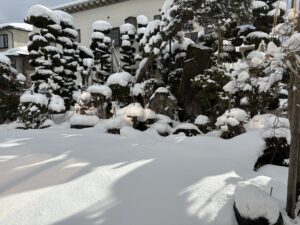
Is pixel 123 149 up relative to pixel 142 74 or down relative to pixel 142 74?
down

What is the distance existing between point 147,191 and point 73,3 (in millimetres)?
17643

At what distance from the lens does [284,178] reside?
3895mm

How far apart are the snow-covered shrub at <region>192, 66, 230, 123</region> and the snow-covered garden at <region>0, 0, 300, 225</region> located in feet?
0.08

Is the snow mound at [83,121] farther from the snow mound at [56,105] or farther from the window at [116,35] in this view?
the window at [116,35]

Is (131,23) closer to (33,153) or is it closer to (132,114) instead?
(132,114)

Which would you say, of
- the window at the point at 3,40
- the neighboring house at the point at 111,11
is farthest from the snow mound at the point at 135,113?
the window at the point at 3,40

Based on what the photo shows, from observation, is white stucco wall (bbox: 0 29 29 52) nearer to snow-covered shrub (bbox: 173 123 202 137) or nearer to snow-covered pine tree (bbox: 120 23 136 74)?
snow-covered pine tree (bbox: 120 23 136 74)

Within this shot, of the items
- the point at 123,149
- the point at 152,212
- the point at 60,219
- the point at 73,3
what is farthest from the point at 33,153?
the point at 73,3

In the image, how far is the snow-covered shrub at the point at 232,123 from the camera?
5.98 m

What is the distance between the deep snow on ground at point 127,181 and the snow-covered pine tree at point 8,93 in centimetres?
640

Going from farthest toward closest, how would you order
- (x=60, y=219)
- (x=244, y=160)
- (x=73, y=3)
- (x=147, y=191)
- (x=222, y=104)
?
(x=73, y=3), (x=222, y=104), (x=244, y=160), (x=147, y=191), (x=60, y=219)

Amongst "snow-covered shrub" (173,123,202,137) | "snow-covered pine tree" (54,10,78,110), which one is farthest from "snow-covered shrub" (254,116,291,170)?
"snow-covered pine tree" (54,10,78,110)

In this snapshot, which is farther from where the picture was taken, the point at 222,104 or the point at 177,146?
the point at 222,104

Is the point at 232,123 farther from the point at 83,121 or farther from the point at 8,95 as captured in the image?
the point at 8,95
